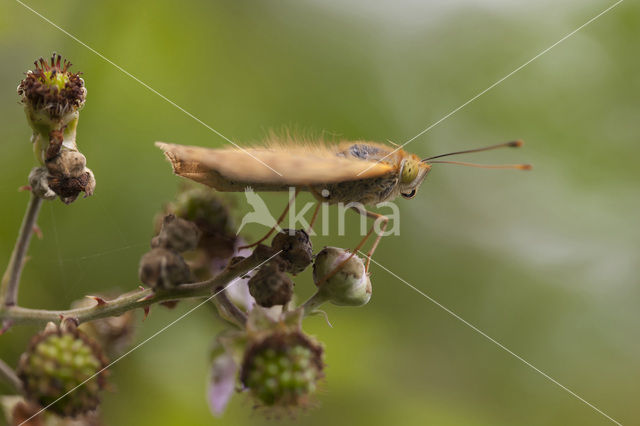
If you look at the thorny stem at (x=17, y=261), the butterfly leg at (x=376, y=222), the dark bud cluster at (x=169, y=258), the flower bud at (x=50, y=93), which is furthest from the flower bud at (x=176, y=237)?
the butterfly leg at (x=376, y=222)

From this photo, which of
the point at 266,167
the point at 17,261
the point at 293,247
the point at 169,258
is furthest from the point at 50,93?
the point at 293,247

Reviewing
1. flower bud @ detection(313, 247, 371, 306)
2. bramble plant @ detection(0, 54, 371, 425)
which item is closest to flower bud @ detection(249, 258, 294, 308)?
bramble plant @ detection(0, 54, 371, 425)

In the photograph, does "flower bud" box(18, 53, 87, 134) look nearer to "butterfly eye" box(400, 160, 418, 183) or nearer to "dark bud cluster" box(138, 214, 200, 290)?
"dark bud cluster" box(138, 214, 200, 290)

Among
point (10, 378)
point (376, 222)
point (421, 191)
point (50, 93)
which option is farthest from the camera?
point (421, 191)

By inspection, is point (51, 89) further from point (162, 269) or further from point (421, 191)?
point (421, 191)

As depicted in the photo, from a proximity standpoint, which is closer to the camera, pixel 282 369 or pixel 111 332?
pixel 282 369

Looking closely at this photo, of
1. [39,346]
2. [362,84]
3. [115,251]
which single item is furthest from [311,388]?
[362,84]

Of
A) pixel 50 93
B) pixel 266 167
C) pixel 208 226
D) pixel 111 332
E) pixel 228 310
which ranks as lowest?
pixel 111 332
